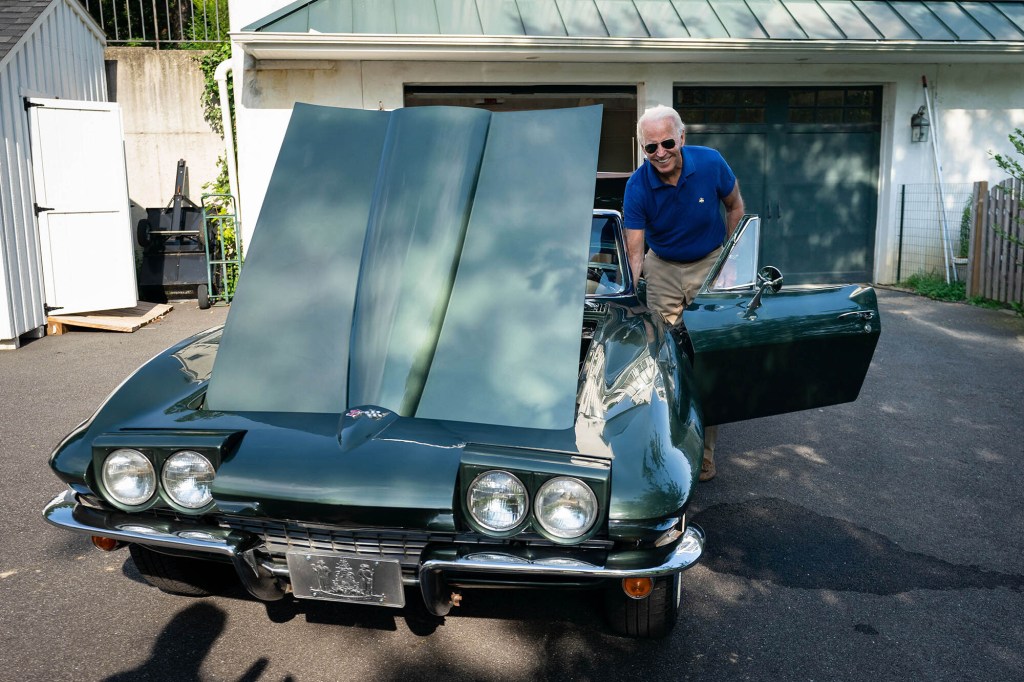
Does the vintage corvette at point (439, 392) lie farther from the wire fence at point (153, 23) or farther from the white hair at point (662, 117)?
the wire fence at point (153, 23)

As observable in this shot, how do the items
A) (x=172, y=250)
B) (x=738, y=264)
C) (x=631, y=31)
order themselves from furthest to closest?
(x=172, y=250)
(x=631, y=31)
(x=738, y=264)

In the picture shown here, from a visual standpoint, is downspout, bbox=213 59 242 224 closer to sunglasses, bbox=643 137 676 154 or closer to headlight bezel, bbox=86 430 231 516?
sunglasses, bbox=643 137 676 154

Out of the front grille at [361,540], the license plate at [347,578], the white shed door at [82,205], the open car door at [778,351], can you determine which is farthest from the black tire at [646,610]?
the white shed door at [82,205]

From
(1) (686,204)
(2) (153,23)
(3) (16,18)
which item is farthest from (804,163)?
(2) (153,23)

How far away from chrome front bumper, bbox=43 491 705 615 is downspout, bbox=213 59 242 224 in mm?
9034

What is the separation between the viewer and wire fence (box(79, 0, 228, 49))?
12.6m

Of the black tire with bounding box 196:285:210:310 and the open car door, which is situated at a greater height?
the open car door

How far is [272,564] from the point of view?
8.91 feet

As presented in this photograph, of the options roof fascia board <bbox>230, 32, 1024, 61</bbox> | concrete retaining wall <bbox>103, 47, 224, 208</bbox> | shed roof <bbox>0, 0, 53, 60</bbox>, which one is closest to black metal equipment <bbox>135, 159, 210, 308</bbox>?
concrete retaining wall <bbox>103, 47, 224, 208</bbox>

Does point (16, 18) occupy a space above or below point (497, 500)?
above

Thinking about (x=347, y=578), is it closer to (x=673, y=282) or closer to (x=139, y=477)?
(x=139, y=477)

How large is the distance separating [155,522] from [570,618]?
1.49 metres

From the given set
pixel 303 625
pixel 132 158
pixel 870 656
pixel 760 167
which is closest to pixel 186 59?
pixel 132 158

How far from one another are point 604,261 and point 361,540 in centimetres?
236
